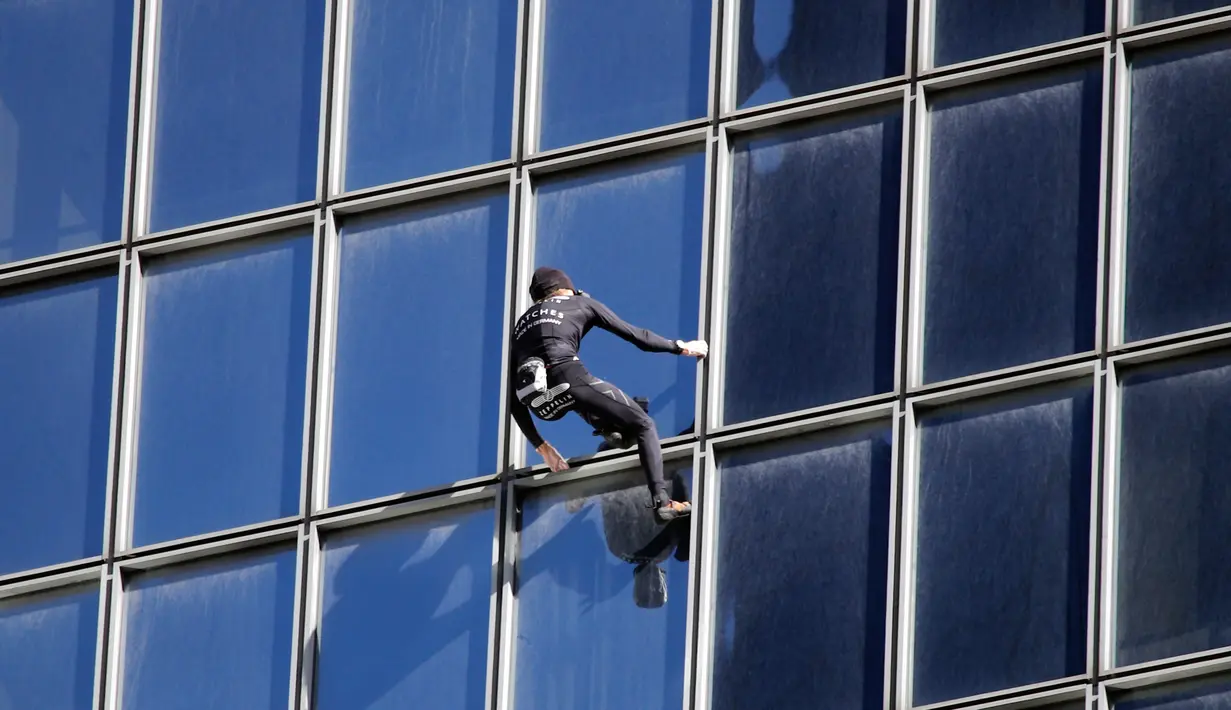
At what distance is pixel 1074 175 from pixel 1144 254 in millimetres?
826

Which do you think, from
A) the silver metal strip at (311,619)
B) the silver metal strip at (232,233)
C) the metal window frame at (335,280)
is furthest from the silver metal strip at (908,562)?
the silver metal strip at (232,233)

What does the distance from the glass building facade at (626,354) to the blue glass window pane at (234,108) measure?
0.04m

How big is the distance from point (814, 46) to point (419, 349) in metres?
3.76

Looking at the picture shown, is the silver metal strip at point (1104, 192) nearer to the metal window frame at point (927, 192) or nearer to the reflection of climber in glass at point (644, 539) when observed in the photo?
the metal window frame at point (927, 192)

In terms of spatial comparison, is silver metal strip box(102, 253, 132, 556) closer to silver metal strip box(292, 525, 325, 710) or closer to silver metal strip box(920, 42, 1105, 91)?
silver metal strip box(292, 525, 325, 710)

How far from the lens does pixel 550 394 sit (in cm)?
2353

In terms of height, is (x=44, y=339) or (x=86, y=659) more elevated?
(x=44, y=339)

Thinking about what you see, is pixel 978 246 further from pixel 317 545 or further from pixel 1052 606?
pixel 317 545

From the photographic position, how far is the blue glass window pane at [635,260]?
2416 cm

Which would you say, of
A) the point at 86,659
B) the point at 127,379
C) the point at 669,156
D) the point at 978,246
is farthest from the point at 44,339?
the point at 978,246

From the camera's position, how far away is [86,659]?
25328 millimetres

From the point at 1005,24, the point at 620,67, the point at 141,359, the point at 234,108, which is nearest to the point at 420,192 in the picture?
the point at 620,67

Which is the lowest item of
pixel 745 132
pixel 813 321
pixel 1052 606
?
pixel 1052 606

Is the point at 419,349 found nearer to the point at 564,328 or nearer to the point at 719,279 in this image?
the point at 564,328
